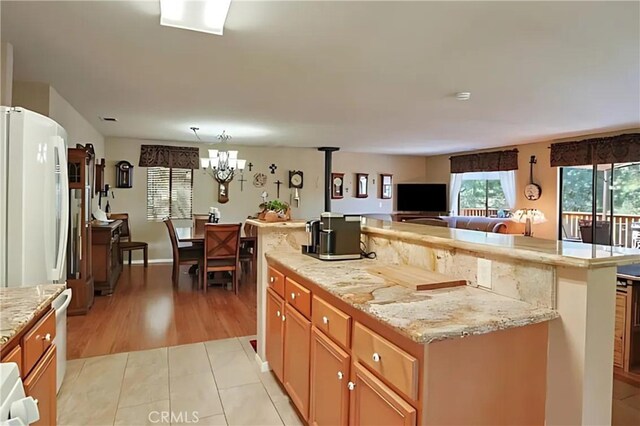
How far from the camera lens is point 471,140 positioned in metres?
7.00

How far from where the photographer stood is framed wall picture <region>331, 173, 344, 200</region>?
905 centimetres

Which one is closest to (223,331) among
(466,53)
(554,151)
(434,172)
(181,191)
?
(466,53)

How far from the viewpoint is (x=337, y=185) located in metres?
9.11

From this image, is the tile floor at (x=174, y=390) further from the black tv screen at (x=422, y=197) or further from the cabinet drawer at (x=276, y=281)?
the black tv screen at (x=422, y=197)

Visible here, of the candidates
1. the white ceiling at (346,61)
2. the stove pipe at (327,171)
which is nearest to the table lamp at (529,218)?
the white ceiling at (346,61)

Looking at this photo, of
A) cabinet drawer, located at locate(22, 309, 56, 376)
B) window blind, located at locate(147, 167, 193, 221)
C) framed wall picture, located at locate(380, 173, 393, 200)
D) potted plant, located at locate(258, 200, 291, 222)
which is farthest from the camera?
framed wall picture, located at locate(380, 173, 393, 200)

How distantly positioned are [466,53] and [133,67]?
8.25 ft

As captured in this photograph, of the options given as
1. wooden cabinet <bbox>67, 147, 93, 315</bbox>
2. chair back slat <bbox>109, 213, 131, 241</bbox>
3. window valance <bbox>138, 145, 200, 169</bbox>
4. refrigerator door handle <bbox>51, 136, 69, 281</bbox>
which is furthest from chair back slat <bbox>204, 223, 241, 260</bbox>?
window valance <bbox>138, 145, 200, 169</bbox>

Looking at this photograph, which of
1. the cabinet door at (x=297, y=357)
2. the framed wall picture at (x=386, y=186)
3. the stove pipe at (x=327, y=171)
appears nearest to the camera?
the cabinet door at (x=297, y=357)

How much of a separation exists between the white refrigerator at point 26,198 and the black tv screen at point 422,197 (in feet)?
26.8

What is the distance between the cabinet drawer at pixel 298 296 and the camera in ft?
7.20

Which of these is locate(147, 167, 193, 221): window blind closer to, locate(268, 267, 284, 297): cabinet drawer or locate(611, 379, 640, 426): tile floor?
locate(268, 267, 284, 297): cabinet drawer

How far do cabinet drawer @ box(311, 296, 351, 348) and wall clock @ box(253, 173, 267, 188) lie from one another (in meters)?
6.44

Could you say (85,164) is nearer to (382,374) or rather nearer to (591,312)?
(382,374)
